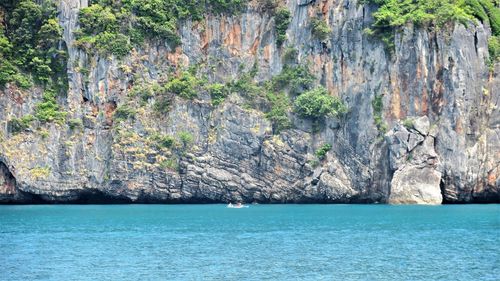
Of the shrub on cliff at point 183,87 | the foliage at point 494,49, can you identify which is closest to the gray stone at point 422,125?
the foliage at point 494,49

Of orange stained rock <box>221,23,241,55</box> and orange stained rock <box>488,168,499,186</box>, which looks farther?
orange stained rock <box>221,23,241,55</box>

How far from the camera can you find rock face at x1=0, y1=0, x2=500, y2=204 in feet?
217

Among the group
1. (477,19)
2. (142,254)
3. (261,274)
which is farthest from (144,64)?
(261,274)

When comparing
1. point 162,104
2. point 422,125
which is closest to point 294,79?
point 162,104

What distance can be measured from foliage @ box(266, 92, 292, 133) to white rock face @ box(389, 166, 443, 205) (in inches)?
389

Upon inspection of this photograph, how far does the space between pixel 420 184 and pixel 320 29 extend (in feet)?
48.2

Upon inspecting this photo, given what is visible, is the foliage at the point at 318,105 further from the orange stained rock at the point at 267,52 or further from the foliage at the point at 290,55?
the orange stained rock at the point at 267,52

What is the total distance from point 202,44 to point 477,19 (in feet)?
70.0

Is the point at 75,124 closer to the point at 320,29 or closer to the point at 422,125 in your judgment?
the point at 320,29

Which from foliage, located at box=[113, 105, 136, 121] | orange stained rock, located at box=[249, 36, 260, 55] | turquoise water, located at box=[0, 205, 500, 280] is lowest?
turquoise water, located at box=[0, 205, 500, 280]

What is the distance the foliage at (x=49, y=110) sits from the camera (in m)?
69.9

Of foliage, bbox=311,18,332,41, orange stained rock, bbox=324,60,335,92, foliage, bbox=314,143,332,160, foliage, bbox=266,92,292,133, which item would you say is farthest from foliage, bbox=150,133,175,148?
foliage, bbox=311,18,332,41

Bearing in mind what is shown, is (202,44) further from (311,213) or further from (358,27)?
(311,213)

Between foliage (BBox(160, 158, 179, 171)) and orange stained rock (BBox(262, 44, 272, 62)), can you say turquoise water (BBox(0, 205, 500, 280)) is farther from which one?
orange stained rock (BBox(262, 44, 272, 62))
